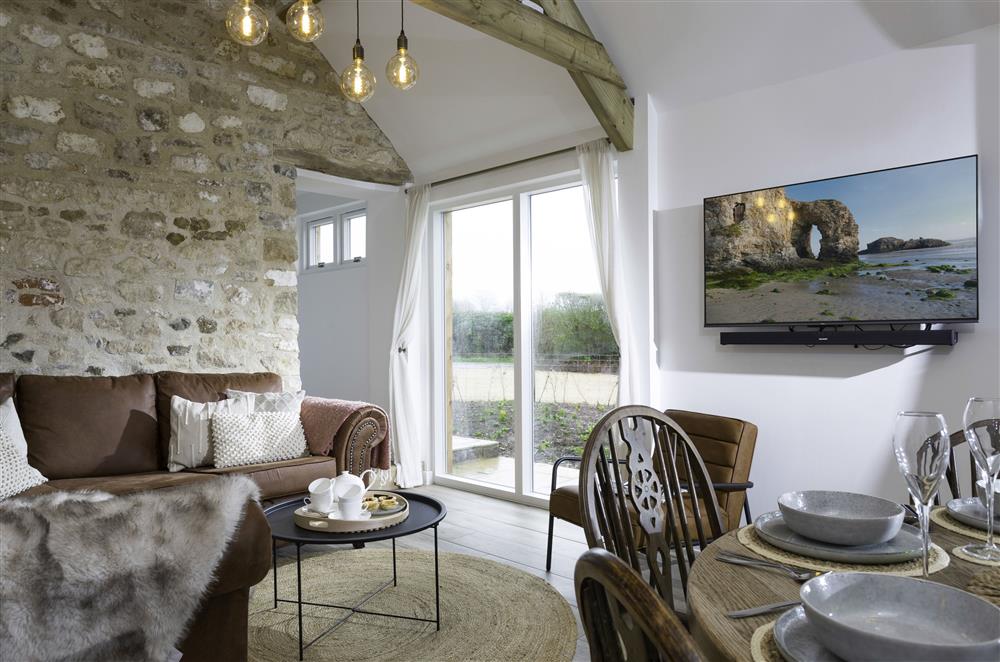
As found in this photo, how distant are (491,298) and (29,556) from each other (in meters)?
3.86

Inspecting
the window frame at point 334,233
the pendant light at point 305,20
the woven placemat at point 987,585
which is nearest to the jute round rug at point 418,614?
the woven placemat at point 987,585

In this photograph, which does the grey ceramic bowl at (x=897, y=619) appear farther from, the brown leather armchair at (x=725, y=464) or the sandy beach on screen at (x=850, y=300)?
the sandy beach on screen at (x=850, y=300)

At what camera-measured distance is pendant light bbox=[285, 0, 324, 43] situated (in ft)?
8.45

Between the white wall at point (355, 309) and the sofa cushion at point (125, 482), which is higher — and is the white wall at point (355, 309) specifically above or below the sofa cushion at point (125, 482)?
above

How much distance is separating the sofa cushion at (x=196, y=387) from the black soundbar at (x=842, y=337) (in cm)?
293

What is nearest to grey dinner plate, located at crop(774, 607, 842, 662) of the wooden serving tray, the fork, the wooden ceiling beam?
the fork

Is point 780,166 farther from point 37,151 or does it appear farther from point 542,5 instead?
point 37,151

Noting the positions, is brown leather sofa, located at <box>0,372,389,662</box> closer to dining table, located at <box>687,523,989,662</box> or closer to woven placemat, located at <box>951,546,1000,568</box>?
dining table, located at <box>687,523,989,662</box>

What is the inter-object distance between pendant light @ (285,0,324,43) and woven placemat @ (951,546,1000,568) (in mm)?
2621

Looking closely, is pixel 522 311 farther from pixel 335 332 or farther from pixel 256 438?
pixel 335 332

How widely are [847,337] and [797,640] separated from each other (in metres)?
2.72

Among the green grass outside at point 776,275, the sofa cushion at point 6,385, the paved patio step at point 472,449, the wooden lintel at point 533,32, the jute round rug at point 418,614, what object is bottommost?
the jute round rug at point 418,614

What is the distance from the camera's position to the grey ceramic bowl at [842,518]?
114 cm

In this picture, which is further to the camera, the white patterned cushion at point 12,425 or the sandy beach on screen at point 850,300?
the white patterned cushion at point 12,425
